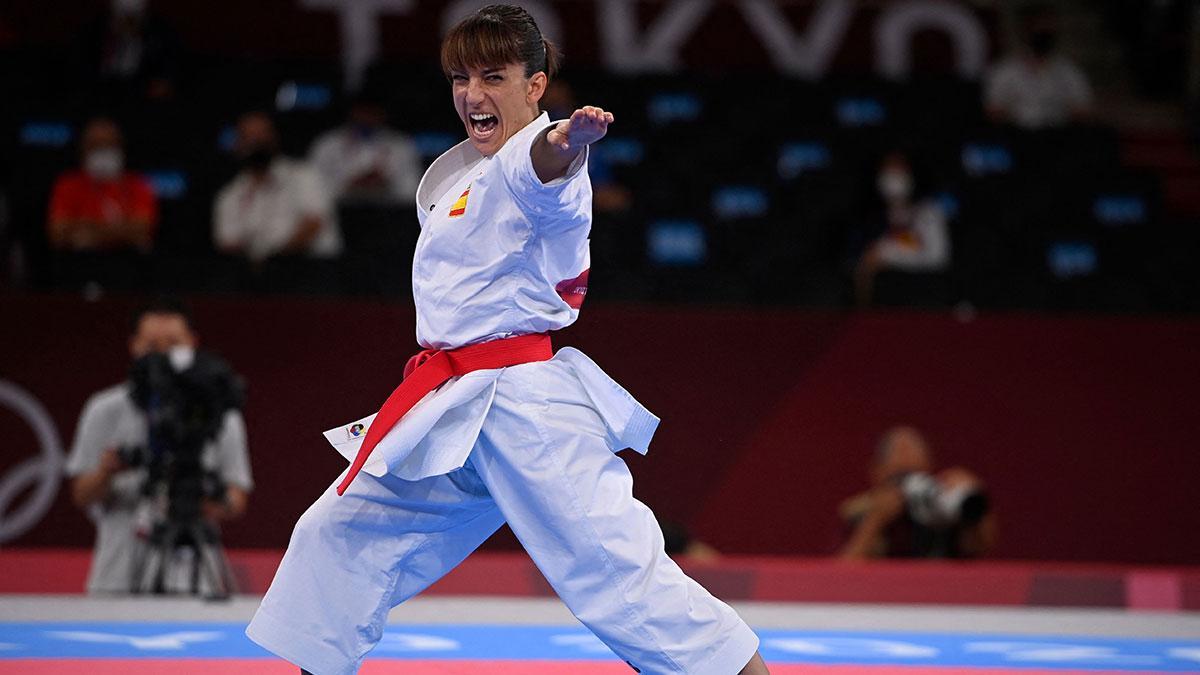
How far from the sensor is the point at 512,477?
10.1 ft

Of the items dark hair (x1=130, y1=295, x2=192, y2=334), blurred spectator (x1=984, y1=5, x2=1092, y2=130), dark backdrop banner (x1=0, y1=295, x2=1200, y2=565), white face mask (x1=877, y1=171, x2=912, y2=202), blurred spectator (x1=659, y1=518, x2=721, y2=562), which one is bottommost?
blurred spectator (x1=659, y1=518, x2=721, y2=562)

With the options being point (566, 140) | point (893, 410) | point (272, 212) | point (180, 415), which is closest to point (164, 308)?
point (180, 415)

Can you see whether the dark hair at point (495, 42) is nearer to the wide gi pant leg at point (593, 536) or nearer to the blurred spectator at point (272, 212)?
the wide gi pant leg at point (593, 536)

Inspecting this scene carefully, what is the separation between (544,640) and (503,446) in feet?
6.55

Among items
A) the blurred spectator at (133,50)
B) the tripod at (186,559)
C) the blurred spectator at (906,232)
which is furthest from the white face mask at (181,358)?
the blurred spectator at (133,50)

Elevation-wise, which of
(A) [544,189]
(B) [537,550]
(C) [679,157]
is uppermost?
(C) [679,157]

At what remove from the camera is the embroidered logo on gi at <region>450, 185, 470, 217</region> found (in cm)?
311

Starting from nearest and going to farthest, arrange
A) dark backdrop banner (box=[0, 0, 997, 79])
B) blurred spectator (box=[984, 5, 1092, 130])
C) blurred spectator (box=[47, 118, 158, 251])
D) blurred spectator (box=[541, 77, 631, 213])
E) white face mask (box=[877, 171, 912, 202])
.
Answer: blurred spectator (box=[47, 118, 158, 251]) → blurred spectator (box=[541, 77, 631, 213]) → white face mask (box=[877, 171, 912, 202]) → blurred spectator (box=[984, 5, 1092, 130]) → dark backdrop banner (box=[0, 0, 997, 79])

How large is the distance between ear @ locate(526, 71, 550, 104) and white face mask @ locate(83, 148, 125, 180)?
5393mm

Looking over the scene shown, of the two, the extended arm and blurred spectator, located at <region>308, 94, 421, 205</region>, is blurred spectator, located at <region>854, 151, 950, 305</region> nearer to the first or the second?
blurred spectator, located at <region>308, 94, 421, 205</region>

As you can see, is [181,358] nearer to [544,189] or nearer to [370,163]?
[544,189]

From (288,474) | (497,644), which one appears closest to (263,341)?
(288,474)

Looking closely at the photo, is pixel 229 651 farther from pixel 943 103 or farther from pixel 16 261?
pixel 943 103

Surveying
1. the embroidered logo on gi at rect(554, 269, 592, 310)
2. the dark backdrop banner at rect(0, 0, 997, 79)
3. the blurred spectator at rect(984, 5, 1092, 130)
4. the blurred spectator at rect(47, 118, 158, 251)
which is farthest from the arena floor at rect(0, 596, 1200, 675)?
the dark backdrop banner at rect(0, 0, 997, 79)
